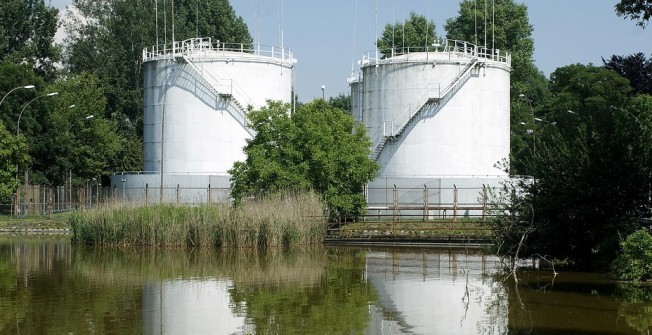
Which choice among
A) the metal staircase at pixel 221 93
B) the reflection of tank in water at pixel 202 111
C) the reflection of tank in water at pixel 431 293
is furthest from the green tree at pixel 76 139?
the reflection of tank in water at pixel 431 293

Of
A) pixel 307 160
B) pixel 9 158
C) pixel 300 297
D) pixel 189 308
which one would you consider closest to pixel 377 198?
pixel 307 160

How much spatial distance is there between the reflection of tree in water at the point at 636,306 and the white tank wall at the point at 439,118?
118 ft

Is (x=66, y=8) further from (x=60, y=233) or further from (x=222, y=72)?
(x=60, y=233)

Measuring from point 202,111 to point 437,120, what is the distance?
15.1 m

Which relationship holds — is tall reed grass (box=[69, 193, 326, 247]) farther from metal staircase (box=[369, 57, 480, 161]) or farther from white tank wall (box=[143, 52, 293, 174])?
white tank wall (box=[143, 52, 293, 174])

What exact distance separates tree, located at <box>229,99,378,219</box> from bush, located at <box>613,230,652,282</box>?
75.8 ft

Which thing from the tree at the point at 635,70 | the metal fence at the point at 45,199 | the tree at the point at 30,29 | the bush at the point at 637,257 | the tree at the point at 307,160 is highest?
the tree at the point at 30,29

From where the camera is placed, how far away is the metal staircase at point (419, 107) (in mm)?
65625

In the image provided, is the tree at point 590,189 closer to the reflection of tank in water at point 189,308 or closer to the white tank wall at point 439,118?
the reflection of tank in water at point 189,308

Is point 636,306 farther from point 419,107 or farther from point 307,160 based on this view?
point 419,107

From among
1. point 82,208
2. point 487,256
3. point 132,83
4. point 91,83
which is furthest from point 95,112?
point 487,256

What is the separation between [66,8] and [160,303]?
84880 millimetres

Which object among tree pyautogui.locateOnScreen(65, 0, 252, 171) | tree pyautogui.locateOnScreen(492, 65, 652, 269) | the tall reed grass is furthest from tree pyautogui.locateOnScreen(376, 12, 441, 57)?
tree pyautogui.locateOnScreen(492, 65, 652, 269)

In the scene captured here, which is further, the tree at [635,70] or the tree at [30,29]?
the tree at [30,29]
